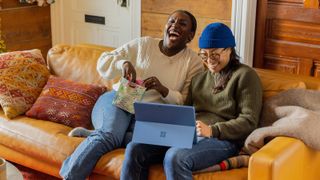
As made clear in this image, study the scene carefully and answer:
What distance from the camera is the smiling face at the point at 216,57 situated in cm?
248

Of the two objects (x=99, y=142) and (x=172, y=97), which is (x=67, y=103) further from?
(x=172, y=97)

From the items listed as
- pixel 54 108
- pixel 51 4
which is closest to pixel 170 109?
pixel 54 108

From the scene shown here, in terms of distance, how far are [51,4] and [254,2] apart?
203 cm

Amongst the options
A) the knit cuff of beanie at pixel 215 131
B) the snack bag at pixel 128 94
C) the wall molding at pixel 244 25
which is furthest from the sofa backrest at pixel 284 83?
the wall molding at pixel 244 25

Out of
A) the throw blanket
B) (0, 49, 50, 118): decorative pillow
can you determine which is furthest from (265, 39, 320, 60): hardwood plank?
(0, 49, 50, 118): decorative pillow

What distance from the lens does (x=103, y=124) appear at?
8.76 feet

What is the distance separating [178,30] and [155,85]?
32 centimetres

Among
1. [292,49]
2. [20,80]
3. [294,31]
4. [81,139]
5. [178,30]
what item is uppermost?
[178,30]

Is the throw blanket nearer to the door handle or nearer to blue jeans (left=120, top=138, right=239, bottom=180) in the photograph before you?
blue jeans (left=120, top=138, right=239, bottom=180)

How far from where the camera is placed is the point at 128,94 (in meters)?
2.66

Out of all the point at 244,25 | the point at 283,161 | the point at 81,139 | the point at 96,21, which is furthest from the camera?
the point at 96,21

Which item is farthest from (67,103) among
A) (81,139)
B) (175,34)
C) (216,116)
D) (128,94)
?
(216,116)

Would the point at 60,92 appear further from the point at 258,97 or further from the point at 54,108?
the point at 258,97

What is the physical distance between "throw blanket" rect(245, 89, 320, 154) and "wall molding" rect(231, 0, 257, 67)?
1.25 meters
